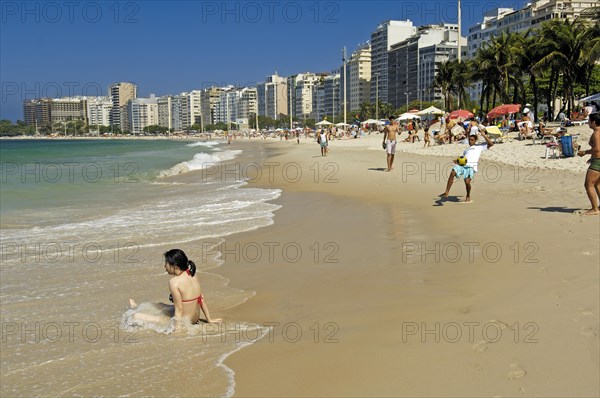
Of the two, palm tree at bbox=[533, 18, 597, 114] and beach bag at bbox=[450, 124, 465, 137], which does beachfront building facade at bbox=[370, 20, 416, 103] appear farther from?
beach bag at bbox=[450, 124, 465, 137]

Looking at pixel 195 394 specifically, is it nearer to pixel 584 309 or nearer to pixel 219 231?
pixel 584 309

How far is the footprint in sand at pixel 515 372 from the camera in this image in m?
2.88

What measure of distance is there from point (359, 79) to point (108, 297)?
162 meters

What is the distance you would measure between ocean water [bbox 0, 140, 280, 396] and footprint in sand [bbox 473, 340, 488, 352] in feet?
5.18

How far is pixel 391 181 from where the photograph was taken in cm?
1310

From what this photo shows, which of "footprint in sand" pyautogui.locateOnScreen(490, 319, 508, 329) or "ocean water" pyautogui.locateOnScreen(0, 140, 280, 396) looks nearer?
"ocean water" pyautogui.locateOnScreen(0, 140, 280, 396)

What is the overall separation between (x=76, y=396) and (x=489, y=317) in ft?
9.41

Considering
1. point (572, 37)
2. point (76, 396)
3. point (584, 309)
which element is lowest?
point (76, 396)

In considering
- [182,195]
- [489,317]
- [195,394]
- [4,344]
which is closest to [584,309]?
[489,317]

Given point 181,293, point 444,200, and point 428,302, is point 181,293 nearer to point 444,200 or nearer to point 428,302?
point 428,302

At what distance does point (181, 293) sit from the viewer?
13.8 feet

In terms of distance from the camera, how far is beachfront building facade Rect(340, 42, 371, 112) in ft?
526

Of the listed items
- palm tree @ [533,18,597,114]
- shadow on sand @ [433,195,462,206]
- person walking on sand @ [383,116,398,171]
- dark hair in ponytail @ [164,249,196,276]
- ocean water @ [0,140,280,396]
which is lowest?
ocean water @ [0,140,280,396]

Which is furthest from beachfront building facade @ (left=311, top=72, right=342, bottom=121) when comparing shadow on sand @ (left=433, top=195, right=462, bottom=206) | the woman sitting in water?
the woman sitting in water
